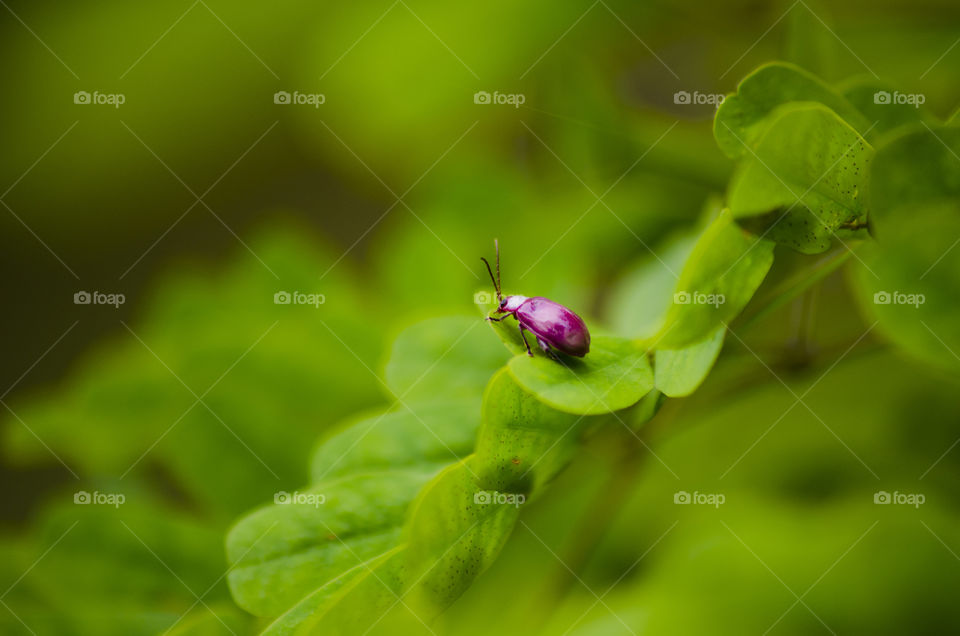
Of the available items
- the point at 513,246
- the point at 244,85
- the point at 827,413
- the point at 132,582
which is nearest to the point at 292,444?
the point at 132,582

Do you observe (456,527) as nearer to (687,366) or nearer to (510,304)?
(687,366)

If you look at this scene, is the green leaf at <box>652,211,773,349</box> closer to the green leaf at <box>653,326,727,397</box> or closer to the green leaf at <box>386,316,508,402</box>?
the green leaf at <box>653,326,727,397</box>

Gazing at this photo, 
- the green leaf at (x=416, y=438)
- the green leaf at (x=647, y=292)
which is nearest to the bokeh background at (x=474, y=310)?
the green leaf at (x=647, y=292)

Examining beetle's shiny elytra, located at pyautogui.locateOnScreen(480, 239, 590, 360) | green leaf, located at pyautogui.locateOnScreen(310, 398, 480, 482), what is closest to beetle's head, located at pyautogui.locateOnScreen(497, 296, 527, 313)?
beetle's shiny elytra, located at pyautogui.locateOnScreen(480, 239, 590, 360)

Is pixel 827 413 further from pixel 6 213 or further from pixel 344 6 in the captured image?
pixel 6 213

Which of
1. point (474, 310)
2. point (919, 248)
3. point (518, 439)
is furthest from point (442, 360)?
point (919, 248)

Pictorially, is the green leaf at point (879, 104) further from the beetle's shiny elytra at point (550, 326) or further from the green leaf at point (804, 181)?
the beetle's shiny elytra at point (550, 326)
